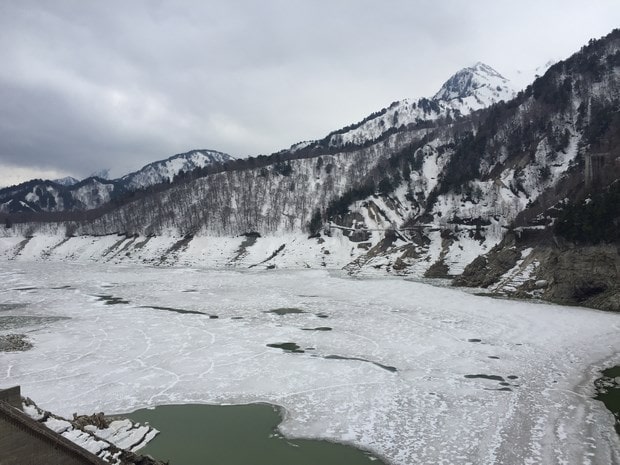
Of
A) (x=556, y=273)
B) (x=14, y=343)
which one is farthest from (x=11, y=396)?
(x=556, y=273)

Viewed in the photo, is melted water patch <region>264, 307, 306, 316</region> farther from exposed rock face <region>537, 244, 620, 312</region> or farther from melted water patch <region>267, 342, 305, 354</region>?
exposed rock face <region>537, 244, 620, 312</region>

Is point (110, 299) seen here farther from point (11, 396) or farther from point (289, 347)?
point (11, 396)

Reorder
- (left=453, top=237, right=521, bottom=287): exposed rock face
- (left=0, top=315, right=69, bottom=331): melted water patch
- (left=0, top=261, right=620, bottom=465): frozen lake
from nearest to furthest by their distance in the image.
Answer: (left=0, top=261, right=620, bottom=465): frozen lake
(left=0, top=315, right=69, bottom=331): melted water patch
(left=453, top=237, right=521, bottom=287): exposed rock face

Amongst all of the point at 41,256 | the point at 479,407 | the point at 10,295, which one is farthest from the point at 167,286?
the point at 41,256

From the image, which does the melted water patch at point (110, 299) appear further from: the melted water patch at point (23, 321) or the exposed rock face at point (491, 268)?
the exposed rock face at point (491, 268)

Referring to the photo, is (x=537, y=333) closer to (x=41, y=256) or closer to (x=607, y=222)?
(x=607, y=222)

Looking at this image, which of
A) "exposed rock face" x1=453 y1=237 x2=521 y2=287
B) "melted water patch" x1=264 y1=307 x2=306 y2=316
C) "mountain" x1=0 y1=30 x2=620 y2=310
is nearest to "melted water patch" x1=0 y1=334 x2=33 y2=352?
"melted water patch" x1=264 y1=307 x2=306 y2=316
